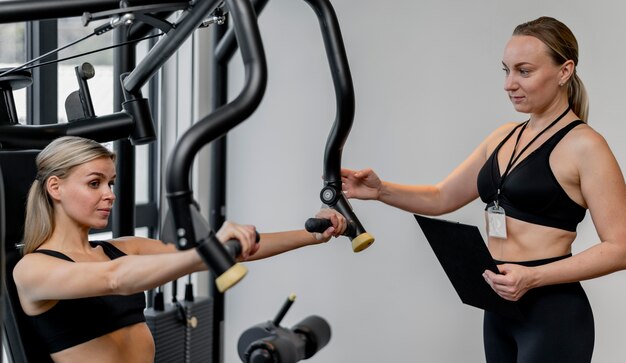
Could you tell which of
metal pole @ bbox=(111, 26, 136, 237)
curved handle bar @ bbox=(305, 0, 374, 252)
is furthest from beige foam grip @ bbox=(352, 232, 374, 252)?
metal pole @ bbox=(111, 26, 136, 237)

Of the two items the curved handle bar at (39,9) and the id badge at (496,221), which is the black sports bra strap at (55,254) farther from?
the id badge at (496,221)

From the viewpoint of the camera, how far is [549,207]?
6.40 ft

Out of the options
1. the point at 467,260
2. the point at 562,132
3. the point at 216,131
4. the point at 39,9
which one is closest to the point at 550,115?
the point at 562,132

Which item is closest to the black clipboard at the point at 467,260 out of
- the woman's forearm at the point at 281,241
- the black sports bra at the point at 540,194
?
the black sports bra at the point at 540,194

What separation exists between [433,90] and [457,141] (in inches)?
9.0

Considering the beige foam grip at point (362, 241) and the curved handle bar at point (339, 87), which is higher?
the curved handle bar at point (339, 87)

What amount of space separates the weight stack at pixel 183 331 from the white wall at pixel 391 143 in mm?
505

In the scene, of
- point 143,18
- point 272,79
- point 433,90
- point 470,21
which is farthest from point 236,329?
point 143,18

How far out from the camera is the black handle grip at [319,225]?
1.55 m

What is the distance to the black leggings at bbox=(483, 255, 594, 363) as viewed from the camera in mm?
1934

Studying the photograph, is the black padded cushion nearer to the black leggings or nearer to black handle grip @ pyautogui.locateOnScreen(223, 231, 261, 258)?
black handle grip @ pyautogui.locateOnScreen(223, 231, 261, 258)

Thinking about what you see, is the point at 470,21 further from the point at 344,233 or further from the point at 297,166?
the point at 344,233

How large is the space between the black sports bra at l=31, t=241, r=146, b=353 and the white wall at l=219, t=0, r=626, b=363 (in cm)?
168

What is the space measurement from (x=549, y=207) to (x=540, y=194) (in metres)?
0.04
